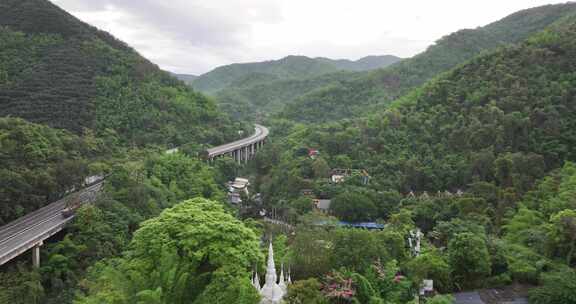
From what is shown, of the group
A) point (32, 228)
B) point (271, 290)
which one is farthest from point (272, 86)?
point (271, 290)

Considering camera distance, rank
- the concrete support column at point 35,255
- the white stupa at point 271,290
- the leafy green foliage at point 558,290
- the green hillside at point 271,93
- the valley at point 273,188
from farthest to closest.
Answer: the green hillside at point 271,93
the concrete support column at point 35,255
the leafy green foliage at point 558,290
the valley at point 273,188
the white stupa at point 271,290

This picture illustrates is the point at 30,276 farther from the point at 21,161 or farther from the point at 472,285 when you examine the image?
the point at 472,285

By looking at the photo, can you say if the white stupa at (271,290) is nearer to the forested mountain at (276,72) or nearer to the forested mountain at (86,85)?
the forested mountain at (86,85)

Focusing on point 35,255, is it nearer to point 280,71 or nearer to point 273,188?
point 273,188

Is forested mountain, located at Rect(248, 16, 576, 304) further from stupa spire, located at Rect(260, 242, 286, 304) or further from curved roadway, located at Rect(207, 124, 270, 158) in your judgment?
curved roadway, located at Rect(207, 124, 270, 158)

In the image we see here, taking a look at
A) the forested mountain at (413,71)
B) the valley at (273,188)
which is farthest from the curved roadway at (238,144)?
the forested mountain at (413,71)

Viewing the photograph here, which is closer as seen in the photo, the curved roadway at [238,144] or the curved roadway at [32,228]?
the curved roadway at [32,228]
